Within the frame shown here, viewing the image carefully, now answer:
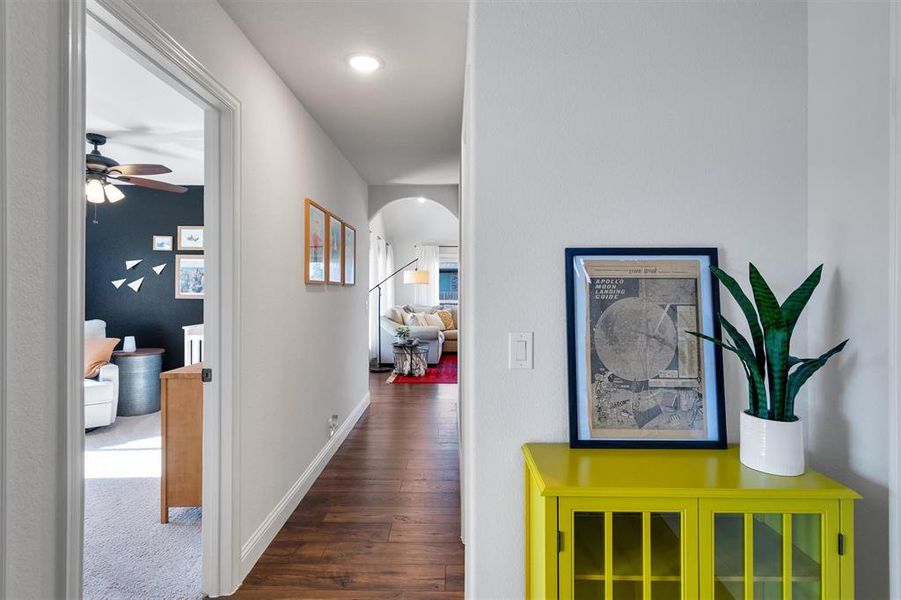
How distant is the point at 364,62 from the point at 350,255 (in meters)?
2.01

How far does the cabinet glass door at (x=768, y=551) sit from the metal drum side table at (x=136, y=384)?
4869mm

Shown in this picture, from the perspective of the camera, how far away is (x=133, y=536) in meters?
2.29

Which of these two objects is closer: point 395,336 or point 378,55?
point 378,55

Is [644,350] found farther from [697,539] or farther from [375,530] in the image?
[375,530]

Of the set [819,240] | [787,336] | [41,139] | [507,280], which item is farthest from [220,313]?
[819,240]

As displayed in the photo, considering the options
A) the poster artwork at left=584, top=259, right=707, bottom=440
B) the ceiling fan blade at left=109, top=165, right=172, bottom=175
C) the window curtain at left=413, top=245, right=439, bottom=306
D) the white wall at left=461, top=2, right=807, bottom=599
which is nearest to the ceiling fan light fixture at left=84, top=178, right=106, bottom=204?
the ceiling fan blade at left=109, top=165, right=172, bottom=175

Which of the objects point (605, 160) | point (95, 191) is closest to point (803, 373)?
point (605, 160)

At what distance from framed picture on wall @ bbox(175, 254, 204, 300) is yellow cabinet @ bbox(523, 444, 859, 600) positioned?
5023 millimetres

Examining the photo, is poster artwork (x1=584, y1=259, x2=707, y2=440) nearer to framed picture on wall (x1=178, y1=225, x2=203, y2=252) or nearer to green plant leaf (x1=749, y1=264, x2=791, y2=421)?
green plant leaf (x1=749, y1=264, x2=791, y2=421)

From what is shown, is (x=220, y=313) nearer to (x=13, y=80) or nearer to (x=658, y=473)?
(x=13, y=80)

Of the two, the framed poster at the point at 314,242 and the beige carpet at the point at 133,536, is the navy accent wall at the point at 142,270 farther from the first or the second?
the framed poster at the point at 314,242

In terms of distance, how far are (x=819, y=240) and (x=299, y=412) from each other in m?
2.59

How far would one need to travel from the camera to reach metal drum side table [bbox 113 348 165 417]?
4.36 metres

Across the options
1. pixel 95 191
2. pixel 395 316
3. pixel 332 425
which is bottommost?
pixel 332 425
